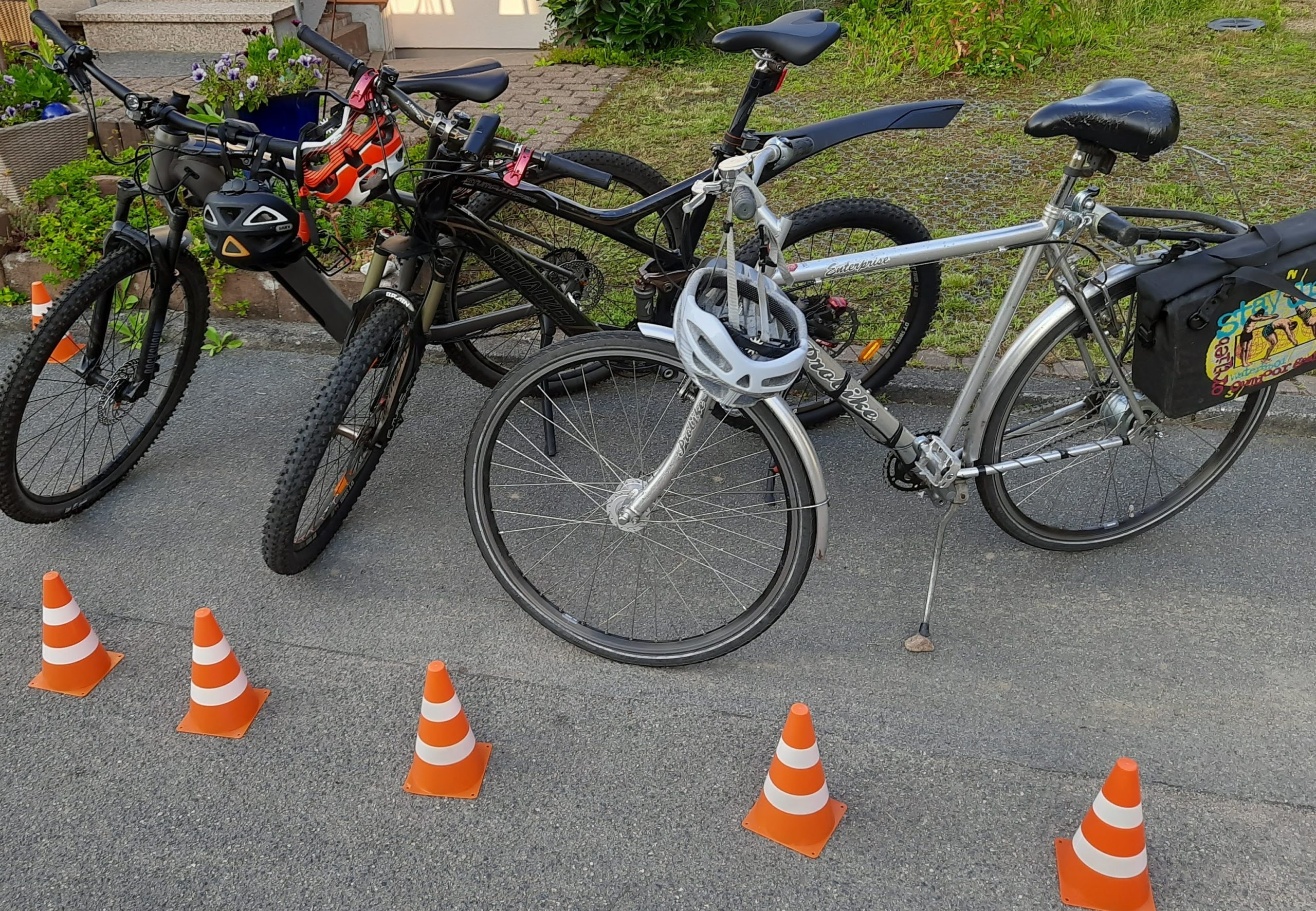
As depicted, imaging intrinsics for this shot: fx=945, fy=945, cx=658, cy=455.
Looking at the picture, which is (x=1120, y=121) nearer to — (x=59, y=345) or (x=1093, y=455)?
(x=1093, y=455)

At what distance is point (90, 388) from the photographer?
138 inches

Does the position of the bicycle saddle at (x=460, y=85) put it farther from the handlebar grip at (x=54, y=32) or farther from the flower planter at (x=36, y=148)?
the flower planter at (x=36, y=148)

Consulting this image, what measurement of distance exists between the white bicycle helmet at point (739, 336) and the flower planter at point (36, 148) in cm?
451

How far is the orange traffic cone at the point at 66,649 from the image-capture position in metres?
2.75

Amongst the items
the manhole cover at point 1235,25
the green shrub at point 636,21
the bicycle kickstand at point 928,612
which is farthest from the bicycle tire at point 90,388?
the manhole cover at point 1235,25

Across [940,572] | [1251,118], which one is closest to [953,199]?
[1251,118]

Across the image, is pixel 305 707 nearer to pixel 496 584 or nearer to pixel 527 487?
pixel 496 584

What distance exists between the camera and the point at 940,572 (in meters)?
3.22

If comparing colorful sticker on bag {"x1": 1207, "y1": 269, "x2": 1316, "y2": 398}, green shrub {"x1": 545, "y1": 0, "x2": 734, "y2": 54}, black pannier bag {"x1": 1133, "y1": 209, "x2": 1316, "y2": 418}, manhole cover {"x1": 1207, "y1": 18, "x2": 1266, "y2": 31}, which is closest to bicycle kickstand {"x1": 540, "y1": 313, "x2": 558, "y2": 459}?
black pannier bag {"x1": 1133, "y1": 209, "x2": 1316, "y2": 418}

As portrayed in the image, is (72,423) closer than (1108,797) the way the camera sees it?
No

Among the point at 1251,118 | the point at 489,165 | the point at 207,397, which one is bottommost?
the point at 1251,118

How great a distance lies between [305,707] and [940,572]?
6.80ft

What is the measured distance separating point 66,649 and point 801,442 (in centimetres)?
222

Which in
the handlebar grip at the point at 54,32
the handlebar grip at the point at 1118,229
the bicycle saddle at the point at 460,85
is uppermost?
the handlebar grip at the point at 54,32
